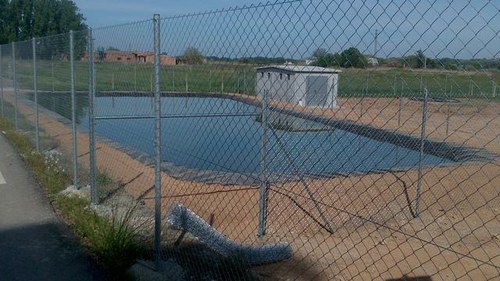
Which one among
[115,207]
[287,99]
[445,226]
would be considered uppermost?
[287,99]

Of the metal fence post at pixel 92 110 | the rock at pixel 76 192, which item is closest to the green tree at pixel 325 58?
the metal fence post at pixel 92 110

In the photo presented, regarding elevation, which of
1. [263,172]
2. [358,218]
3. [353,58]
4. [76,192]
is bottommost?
[76,192]

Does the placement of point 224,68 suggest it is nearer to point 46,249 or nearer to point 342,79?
point 342,79

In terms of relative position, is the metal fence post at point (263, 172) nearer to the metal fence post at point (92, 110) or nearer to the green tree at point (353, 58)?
the metal fence post at point (92, 110)

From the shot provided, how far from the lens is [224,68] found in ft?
16.0

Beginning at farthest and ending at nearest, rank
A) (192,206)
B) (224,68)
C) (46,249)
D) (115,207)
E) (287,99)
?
1. (192,206)
2. (115,207)
3. (46,249)
4. (287,99)
5. (224,68)

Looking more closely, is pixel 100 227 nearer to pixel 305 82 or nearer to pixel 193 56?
pixel 193 56

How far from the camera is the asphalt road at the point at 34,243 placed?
224 inches

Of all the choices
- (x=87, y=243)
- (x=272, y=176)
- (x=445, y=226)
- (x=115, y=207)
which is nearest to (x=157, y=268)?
(x=87, y=243)

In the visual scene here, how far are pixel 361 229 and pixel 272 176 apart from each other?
1.51 meters

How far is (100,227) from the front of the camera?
635 centimetres

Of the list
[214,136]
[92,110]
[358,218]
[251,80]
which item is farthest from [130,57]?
[358,218]

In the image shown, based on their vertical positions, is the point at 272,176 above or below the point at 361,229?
above

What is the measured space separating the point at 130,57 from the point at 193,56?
1996mm
